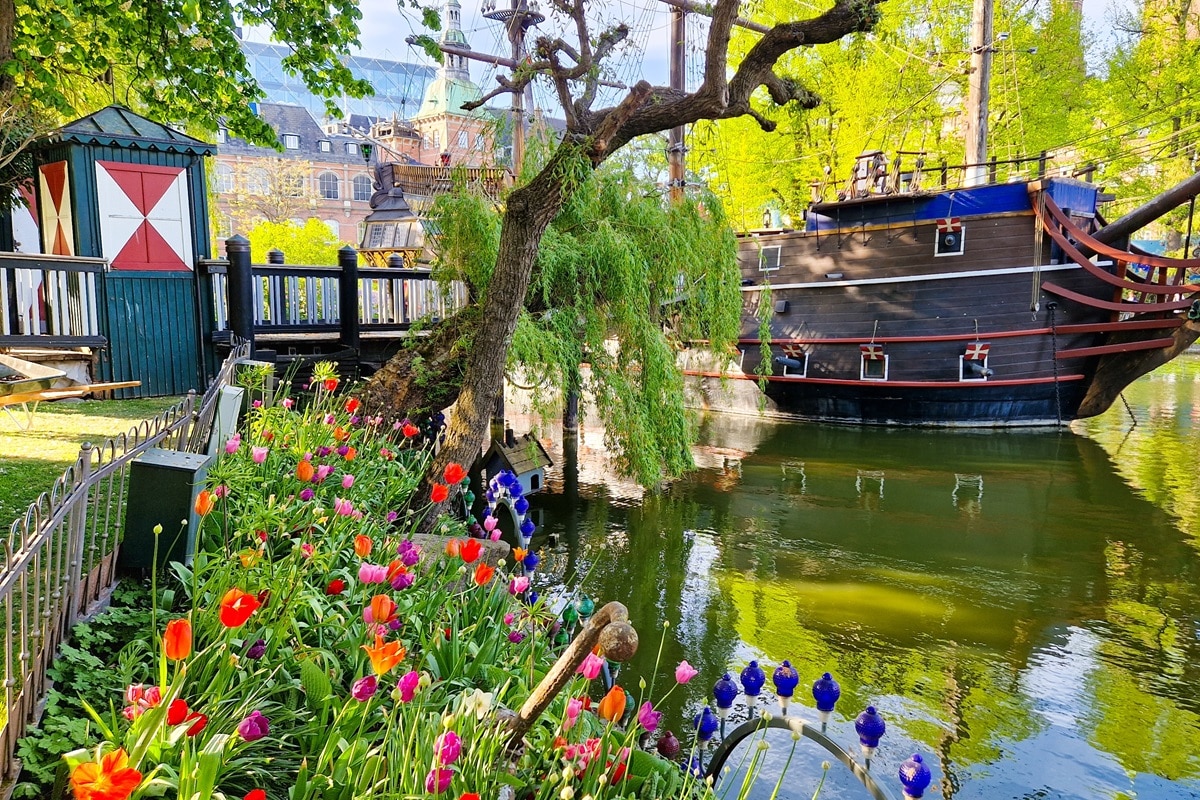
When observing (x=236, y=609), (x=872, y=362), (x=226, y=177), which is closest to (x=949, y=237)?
(x=872, y=362)

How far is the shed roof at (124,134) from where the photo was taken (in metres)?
8.66

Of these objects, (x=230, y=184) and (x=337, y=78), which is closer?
(x=337, y=78)

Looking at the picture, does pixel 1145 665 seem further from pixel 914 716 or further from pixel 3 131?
pixel 3 131

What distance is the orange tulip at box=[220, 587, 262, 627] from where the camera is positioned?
6.31 feet

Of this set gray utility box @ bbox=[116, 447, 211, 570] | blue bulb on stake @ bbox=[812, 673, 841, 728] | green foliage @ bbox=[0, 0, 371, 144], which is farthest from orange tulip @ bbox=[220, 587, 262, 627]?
green foliage @ bbox=[0, 0, 371, 144]

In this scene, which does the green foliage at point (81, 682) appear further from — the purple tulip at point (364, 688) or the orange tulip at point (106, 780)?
the orange tulip at point (106, 780)

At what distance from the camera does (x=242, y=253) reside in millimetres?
8820

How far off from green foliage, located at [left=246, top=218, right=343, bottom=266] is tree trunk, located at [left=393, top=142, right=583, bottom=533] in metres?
27.7

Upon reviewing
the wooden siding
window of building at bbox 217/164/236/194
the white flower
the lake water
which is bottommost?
the lake water

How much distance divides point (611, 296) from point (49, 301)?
526 centimetres

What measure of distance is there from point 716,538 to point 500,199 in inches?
168

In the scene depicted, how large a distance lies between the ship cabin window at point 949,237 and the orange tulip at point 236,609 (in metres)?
16.6

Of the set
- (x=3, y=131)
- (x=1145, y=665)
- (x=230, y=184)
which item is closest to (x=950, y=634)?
(x=1145, y=665)

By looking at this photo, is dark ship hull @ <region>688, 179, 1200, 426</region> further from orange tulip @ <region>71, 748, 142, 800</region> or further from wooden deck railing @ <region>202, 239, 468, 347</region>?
orange tulip @ <region>71, 748, 142, 800</region>
